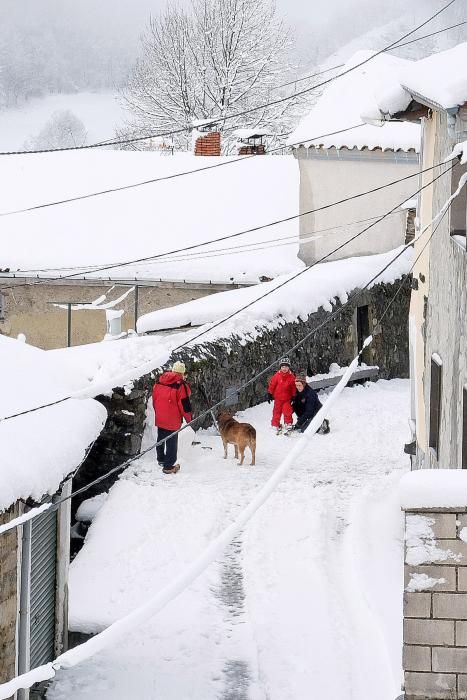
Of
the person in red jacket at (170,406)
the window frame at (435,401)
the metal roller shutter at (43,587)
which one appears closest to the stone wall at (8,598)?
the metal roller shutter at (43,587)

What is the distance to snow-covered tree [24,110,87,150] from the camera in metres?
86.2

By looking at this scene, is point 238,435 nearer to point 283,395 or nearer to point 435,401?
point 283,395

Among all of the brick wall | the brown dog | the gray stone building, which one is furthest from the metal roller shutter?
the brown dog

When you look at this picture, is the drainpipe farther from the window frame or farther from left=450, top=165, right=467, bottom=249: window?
the window frame

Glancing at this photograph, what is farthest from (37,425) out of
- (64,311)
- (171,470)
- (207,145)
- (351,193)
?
(207,145)

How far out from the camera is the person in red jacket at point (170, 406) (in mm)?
15156

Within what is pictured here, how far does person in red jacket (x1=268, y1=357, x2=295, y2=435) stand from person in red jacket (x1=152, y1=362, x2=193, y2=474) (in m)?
2.79

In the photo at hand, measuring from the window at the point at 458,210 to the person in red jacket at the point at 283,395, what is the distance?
667cm

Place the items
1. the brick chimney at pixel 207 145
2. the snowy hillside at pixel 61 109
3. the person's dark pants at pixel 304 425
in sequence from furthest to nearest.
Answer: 1. the snowy hillside at pixel 61 109
2. the brick chimney at pixel 207 145
3. the person's dark pants at pixel 304 425

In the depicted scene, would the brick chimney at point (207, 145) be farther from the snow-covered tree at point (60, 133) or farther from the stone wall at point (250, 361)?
the snow-covered tree at point (60, 133)

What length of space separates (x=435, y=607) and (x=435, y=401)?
7088mm

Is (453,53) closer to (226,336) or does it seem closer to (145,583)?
(145,583)

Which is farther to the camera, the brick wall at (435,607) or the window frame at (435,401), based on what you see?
the window frame at (435,401)

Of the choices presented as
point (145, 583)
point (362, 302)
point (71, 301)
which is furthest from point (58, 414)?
point (71, 301)
